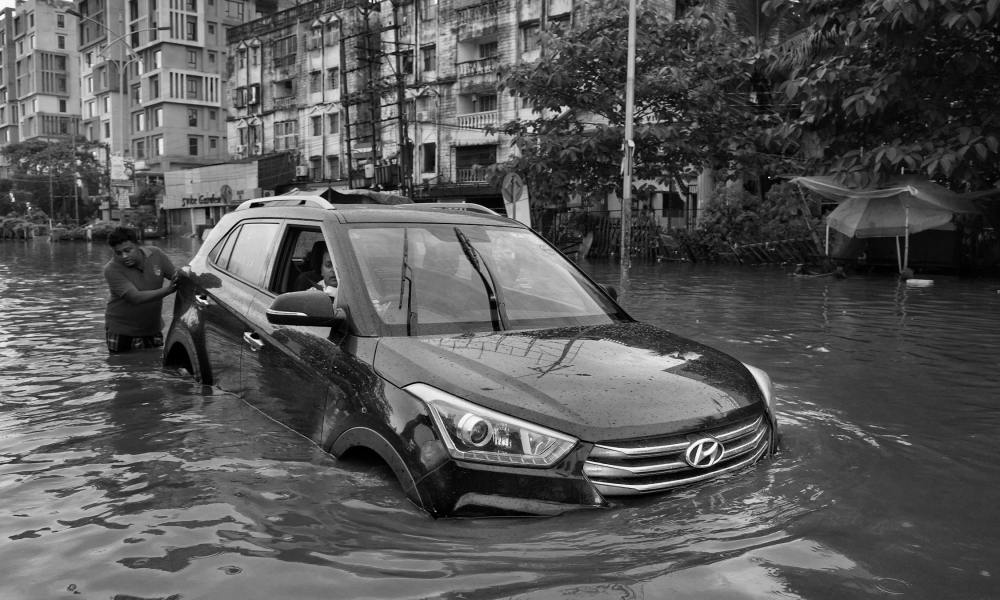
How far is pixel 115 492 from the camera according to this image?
14.0ft

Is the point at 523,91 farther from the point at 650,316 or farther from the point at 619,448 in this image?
the point at 619,448

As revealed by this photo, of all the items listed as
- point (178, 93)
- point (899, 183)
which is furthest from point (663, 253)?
point (178, 93)

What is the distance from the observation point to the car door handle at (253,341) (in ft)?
15.9

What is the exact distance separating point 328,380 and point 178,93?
79001 mm

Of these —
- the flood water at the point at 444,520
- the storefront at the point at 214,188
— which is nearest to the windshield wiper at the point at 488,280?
the flood water at the point at 444,520

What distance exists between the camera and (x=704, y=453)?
3355 millimetres

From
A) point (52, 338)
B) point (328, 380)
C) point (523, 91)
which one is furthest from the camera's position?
point (523, 91)

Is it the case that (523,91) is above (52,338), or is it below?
above

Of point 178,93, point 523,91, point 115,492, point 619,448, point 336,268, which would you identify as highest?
point 178,93

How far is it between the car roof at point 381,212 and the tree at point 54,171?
7911cm

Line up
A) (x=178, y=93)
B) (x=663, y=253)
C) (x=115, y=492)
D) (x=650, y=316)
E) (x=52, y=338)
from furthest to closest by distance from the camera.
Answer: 1. (x=178, y=93)
2. (x=663, y=253)
3. (x=650, y=316)
4. (x=52, y=338)
5. (x=115, y=492)

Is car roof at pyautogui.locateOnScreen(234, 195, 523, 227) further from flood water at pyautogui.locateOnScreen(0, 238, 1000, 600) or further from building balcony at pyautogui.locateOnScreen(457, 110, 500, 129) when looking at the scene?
building balcony at pyautogui.locateOnScreen(457, 110, 500, 129)

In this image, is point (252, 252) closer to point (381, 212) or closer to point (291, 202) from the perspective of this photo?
point (291, 202)

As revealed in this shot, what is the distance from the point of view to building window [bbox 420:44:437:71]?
147 ft
